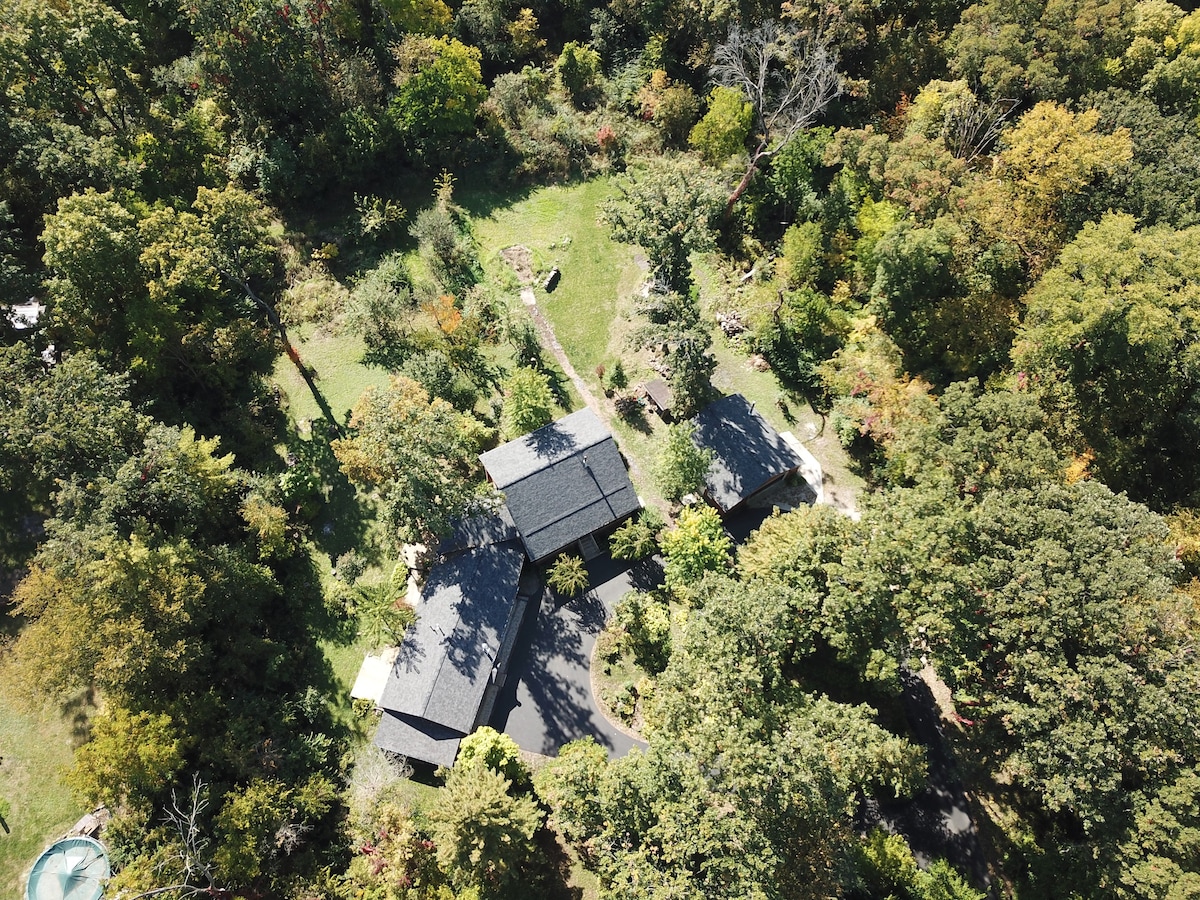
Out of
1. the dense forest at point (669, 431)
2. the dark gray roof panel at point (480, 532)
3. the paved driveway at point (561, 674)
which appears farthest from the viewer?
the dark gray roof panel at point (480, 532)

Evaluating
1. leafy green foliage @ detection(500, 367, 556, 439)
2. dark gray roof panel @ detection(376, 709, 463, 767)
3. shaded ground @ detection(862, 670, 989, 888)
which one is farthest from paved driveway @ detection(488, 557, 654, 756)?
shaded ground @ detection(862, 670, 989, 888)

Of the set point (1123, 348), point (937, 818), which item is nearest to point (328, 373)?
point (937, 818)

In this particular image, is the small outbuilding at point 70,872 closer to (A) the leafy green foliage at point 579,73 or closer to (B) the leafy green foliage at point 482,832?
(B) the leafy green foliage at point 482,832

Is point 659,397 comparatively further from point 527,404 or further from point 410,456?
point 410,456

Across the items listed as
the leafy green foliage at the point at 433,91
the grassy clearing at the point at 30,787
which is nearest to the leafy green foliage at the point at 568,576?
the grassy clearing at the point at 30,787

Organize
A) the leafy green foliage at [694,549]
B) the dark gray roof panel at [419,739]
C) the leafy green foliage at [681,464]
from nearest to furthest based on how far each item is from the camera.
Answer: the dark gray roof panel at [419,739] < the leafy green foliage at [694,549] < the leafy green foliage at [681,464]

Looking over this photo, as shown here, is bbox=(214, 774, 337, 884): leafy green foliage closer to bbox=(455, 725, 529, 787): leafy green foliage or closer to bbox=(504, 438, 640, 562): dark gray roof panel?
bbox=(455, 725, 529, 787): leafy green foliage
